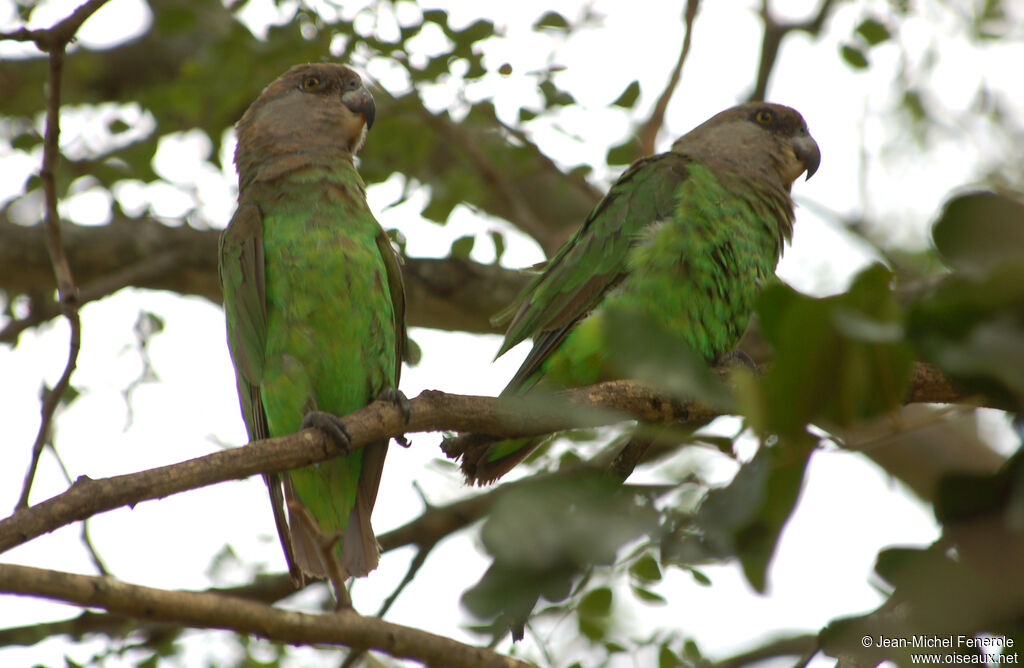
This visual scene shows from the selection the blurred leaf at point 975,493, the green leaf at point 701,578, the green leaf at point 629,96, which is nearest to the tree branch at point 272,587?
the green leaf at point 701,578

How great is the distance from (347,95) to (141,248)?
4.43 ft

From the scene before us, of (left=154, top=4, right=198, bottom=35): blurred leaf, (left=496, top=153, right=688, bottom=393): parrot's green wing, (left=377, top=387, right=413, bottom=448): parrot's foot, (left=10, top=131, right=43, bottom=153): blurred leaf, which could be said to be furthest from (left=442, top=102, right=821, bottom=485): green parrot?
(left=10, top=131, right=43, bottom=153): blurred leaf

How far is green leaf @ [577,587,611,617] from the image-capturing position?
10.6ft

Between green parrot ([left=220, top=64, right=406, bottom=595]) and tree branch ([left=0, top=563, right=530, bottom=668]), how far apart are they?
1.53m

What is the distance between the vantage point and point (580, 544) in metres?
1.24

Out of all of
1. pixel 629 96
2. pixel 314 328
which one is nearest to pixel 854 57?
pixel 629 96

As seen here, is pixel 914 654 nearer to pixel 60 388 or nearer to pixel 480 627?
pixel 480 627

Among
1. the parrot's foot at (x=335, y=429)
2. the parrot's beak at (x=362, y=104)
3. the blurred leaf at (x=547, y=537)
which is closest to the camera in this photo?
the blurred leaf at (x=547, y=537)

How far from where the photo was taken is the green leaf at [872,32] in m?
4.73

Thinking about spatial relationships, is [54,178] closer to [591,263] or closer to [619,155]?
[591,263]

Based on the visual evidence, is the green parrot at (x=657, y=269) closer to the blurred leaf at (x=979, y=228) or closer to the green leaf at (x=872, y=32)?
the green leaf at (x=872, y=32)

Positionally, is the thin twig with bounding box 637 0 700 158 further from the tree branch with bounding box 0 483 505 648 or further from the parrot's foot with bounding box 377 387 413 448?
the parrot's foot with bounding box 377 387 413 448

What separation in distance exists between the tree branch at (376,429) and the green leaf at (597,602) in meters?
0.68

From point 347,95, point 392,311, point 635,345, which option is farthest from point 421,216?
point 635,345
